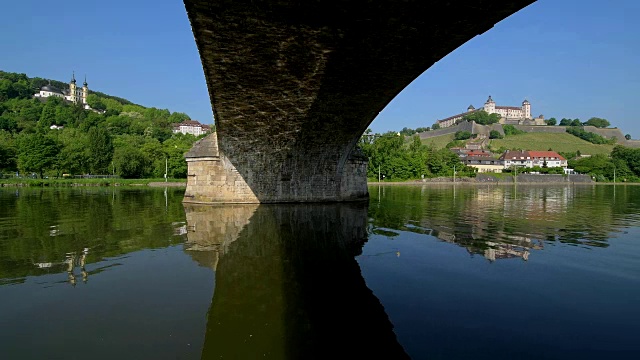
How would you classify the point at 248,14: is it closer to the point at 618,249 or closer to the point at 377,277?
the point at 377,277

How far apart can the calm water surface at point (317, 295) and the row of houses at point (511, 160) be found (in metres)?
102

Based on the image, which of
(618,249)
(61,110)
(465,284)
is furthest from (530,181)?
(61,110)

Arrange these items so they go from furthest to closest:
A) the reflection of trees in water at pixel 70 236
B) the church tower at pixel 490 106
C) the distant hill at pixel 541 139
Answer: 1. the church tower at pixel 490 106
2. the distant hill at pixel 541 139
3. the reflection of trees in water at pixel 70 236

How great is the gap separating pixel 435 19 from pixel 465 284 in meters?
Result: 4.18

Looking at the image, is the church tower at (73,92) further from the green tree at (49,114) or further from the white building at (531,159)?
the white building at (531,159)

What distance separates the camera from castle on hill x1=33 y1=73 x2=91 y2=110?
152m

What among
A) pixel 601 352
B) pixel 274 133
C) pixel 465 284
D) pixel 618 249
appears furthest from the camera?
pixel 274 133

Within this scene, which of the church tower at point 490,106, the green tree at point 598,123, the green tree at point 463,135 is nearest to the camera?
the green tree at point 463,135

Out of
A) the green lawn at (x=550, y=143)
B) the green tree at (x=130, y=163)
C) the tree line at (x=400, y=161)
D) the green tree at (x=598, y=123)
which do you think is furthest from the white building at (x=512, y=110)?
the green tree at (x=130, y=163)

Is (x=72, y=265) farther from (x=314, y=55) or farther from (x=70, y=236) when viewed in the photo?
(x=314, y=55)

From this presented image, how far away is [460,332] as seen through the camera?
4.61 m

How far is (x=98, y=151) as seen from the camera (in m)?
63.2

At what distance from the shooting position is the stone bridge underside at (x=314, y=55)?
16.6 feet

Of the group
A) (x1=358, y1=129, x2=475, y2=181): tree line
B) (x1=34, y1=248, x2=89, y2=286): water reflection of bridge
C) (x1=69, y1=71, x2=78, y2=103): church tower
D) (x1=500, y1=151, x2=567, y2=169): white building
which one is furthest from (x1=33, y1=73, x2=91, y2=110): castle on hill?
(x1=34, y1=248, x2=89, y2=286): water reflection of bridge
